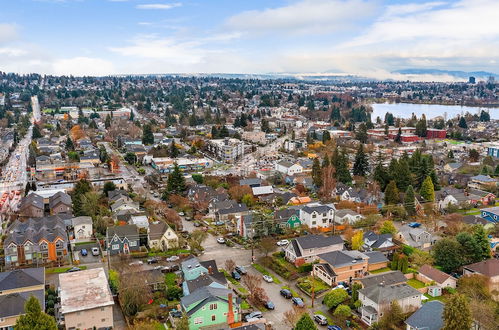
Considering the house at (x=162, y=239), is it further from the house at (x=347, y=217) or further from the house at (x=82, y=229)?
the house at (x=347, y=217)

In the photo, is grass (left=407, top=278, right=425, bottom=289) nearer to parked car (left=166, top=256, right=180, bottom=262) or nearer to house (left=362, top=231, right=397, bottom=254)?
house (left=362, top=231, right=397, bottom=254)

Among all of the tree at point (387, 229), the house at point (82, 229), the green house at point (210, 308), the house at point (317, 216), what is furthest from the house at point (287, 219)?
the house at point (82, 229)

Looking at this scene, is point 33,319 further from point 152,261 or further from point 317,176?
point 317,176

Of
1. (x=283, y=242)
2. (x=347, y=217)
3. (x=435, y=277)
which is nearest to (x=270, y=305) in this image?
(x=283, y=242)

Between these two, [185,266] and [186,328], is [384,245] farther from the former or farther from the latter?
[186,328]

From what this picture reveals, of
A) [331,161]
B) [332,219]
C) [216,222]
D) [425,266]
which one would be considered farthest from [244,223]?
[331,161]

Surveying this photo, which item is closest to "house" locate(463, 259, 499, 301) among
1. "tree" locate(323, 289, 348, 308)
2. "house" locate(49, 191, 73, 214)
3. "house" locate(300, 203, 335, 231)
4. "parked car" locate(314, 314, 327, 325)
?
"tree" locate(323, 289, 348, 308)
